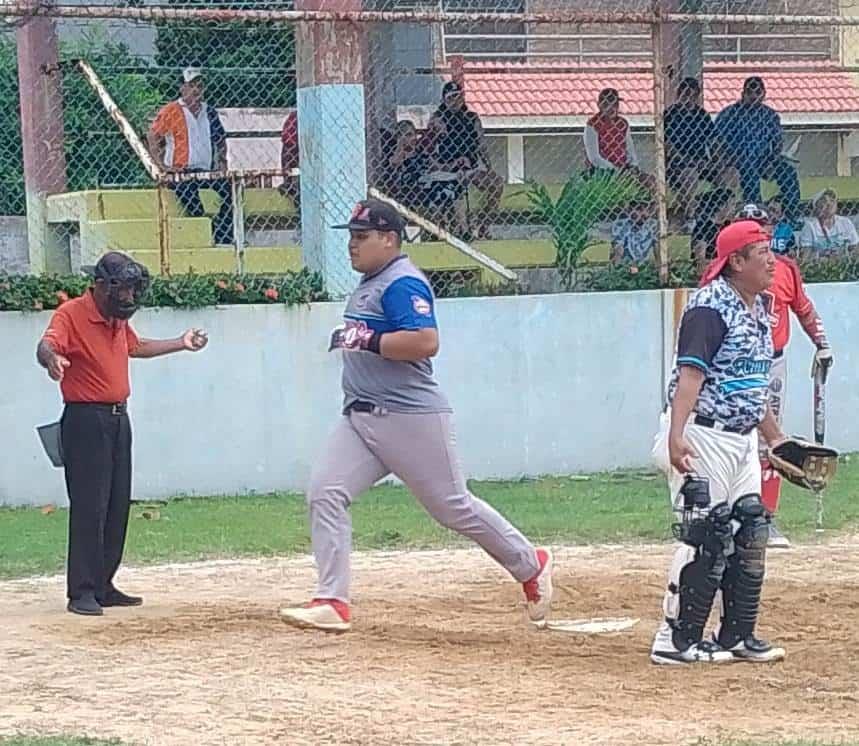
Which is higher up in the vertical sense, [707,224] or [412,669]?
[707,224]

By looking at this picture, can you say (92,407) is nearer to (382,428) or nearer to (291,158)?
(382,428)

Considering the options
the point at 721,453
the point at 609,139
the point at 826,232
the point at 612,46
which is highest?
the point at 612,46

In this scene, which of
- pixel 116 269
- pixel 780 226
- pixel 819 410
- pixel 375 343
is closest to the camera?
pixel 375 343

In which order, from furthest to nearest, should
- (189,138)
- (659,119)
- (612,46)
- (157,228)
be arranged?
(612,46), (189,138), (157,228), (659,119)

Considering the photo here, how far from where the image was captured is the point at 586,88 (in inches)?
854

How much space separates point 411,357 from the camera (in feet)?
25.7

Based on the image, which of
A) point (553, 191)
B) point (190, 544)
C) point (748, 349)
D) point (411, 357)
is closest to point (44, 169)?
point (553, 191)

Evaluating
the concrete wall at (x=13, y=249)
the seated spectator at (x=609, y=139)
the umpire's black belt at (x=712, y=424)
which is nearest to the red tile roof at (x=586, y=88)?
the seated spectator at (x=609, y=139)

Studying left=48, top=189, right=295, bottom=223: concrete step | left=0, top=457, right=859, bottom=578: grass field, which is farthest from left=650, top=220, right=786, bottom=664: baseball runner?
left=48, top=189, right=295, bottom=223: concrete step

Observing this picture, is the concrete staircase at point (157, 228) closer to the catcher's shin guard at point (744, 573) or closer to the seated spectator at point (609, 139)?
the seated spectator at point (609, 139)

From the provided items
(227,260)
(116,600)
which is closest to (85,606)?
(116,600)

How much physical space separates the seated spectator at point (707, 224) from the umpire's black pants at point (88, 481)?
7.12 metres

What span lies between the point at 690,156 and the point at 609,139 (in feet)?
4.52

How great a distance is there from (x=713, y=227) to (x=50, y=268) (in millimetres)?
5566
